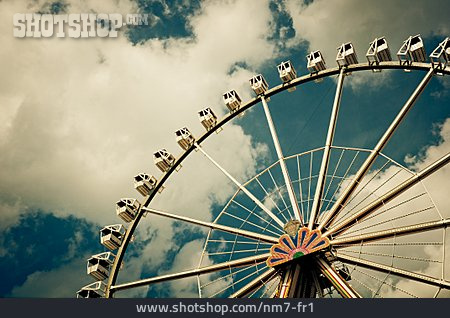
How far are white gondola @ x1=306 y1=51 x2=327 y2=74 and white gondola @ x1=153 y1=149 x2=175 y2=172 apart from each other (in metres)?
8.64

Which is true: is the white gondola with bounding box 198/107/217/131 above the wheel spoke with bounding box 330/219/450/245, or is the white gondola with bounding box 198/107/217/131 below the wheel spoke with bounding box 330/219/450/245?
above

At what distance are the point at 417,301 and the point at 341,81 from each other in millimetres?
12709

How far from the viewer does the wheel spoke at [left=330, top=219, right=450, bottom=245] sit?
15.5 meters

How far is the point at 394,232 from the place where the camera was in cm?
1616

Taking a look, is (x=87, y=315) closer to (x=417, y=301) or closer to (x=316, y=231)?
(x=417, y=301)

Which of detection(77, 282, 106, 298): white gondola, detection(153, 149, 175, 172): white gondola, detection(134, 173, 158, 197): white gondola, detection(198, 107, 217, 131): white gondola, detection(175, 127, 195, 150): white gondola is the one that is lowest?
detection(77, 282, 106, 298): white gondola

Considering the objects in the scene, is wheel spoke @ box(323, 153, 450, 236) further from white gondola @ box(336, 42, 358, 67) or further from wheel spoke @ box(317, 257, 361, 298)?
white gondola @ box(336, 42, 358, 67)

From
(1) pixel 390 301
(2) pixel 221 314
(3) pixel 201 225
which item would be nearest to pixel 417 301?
(1) pixel 390 301

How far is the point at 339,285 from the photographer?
1598 cm

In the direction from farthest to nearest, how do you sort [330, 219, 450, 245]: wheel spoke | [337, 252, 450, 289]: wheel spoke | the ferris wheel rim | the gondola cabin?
the gondola cabin < the ferris wheel rim < [330, 219, 450, 245]: wheel spoke < [337, 252, 450, 289]: wheel spoke

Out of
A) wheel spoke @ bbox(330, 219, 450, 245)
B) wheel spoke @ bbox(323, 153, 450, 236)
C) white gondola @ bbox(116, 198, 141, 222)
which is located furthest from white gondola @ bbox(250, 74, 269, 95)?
wheel spoke @ bbox(330, 219, 450, 245)

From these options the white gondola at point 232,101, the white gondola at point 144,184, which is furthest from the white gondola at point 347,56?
the white gondola at point 144,184

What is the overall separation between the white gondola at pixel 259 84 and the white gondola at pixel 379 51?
5740 mm

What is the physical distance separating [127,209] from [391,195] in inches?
518
